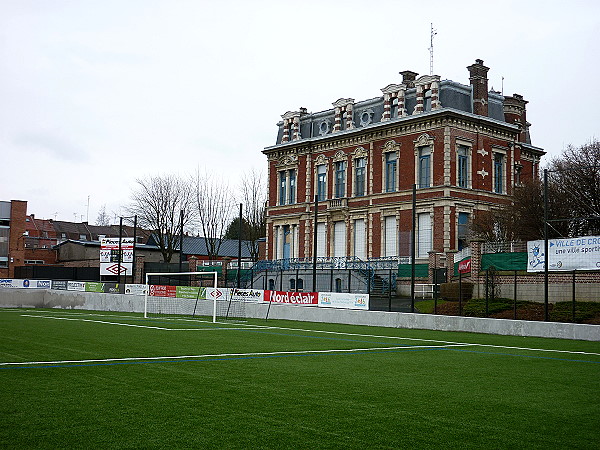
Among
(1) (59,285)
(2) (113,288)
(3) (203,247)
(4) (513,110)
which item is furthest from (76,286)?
(3) (203,247)

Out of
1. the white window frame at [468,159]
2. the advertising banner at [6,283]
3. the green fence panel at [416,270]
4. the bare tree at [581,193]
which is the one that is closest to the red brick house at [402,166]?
the white window frame at [468,159]

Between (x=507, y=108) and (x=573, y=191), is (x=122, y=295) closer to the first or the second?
(x=573, y=191)

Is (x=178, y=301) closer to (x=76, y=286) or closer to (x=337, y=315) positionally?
(x=337, y=315)

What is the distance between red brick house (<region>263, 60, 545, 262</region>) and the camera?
54.1m

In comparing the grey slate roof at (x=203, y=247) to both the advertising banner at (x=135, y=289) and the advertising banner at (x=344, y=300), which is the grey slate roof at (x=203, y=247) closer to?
the advertising banner at (x=135, y=289)

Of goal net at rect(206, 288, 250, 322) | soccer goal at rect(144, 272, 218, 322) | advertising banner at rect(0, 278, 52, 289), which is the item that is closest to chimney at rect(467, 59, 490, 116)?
soccer goal at rect(144, 272, 218, 322)

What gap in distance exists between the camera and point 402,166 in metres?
56.7

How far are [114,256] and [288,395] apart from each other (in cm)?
4105

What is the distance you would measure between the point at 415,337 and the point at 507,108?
132ft

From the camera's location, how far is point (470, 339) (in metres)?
24.7

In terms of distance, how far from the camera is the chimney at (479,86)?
184 ft

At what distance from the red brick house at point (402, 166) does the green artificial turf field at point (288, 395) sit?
114 feet

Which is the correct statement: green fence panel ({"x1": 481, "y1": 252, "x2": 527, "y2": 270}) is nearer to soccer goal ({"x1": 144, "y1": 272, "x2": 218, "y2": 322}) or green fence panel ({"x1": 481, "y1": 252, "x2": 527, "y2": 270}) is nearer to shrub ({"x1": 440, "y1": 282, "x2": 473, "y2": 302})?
shrub ({"x1": 440, "y1": 282, "x2": 473, "y2": 302})

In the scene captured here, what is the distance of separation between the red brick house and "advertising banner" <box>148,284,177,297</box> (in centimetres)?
2073
